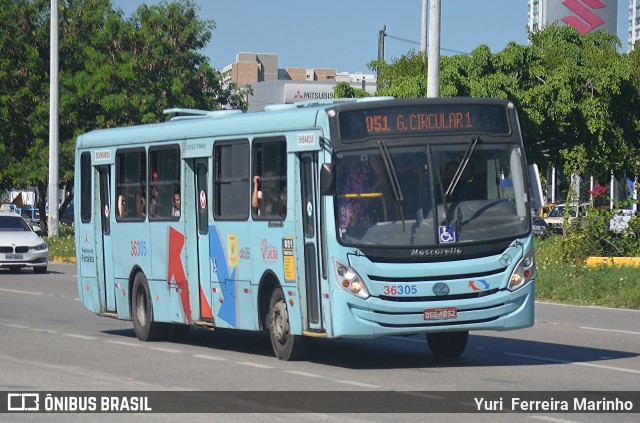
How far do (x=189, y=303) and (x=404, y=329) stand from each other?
400 cm

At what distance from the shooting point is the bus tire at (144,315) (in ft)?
62.1

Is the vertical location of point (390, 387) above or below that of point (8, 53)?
below

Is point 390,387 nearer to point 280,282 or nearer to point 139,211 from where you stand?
point 280,282

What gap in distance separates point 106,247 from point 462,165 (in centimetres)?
678

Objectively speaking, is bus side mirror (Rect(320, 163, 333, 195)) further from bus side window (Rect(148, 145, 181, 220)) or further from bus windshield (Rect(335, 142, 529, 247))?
bus side window (Rect(148, 145, 181, 220))

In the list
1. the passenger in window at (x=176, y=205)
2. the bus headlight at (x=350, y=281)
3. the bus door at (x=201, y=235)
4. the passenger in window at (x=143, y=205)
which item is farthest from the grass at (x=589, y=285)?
the bus headlight at (x=350, y=281)

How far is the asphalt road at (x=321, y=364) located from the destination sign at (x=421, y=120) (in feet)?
7.85

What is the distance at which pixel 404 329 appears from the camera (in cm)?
1462

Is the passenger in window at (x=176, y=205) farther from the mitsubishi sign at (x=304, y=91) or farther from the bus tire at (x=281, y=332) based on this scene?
the mitsubishi sign at (x=304, y=91)

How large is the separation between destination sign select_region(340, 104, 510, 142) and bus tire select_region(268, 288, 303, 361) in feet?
6.71

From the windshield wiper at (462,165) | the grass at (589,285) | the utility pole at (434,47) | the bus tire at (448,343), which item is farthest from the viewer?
the utility pole at (434,47)

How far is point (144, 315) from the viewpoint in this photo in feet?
62.6

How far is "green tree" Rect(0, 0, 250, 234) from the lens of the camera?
5512cm

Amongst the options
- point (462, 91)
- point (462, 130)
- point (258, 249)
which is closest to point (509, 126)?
point (462, 130)
